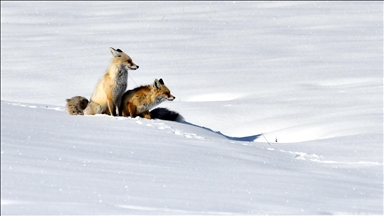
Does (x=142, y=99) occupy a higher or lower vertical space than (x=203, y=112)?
lower

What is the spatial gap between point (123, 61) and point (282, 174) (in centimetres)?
287

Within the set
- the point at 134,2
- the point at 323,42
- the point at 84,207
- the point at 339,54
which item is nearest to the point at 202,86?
the point at 339,54

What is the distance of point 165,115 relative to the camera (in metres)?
7.90

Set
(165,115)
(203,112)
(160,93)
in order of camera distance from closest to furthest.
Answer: (160,93), (165,115), (203,112)

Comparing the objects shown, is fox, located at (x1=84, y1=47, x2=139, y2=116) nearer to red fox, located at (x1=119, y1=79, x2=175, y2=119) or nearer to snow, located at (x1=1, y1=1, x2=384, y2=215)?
red fox, located at (x1=119, y1=79, x2=175, y2=119)

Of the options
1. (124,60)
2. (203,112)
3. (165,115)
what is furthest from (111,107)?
(203,112)

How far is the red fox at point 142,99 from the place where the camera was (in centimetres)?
758

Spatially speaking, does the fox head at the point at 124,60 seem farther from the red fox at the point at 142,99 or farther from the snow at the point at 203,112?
the snow at the point at 203,112

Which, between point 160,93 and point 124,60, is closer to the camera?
point 124,60

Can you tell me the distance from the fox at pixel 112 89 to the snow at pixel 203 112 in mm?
411

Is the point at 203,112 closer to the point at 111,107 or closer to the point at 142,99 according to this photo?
the point at 142,99

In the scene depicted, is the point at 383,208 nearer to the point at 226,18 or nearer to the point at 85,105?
the point at 85,105

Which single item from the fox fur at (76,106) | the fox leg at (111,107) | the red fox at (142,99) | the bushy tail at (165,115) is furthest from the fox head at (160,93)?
the fox fur at (76,106)

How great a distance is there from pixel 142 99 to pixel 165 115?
16.3 inches
